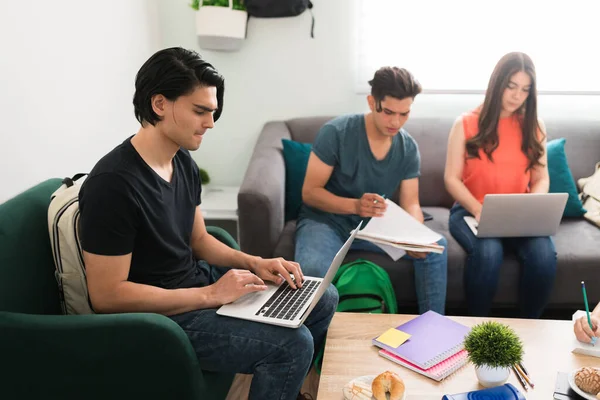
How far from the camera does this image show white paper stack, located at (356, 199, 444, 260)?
1887 millimetres

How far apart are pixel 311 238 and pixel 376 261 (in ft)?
0.93

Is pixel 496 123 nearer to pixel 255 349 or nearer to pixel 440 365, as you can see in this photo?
pixel 440 365

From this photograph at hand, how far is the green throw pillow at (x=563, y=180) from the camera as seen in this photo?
8.12 feet

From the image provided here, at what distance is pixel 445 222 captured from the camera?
2479mm

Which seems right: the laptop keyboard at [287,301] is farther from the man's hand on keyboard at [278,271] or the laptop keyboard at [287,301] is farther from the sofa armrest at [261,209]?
the sofa armrest at [261,209]

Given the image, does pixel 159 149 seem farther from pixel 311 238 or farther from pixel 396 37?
pixel 396 37

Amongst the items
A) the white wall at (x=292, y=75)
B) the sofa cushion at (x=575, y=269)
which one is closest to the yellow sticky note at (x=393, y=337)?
the sofa cushion at (x=575, y=269)

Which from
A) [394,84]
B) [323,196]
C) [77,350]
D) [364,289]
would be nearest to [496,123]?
[394,84]

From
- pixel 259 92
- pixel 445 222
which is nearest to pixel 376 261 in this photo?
pixel 445 222

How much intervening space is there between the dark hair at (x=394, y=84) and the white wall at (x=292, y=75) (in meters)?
0.94

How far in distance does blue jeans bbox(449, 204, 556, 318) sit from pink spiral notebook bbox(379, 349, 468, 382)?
2.50 feet

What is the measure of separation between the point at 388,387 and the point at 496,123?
4.71ft

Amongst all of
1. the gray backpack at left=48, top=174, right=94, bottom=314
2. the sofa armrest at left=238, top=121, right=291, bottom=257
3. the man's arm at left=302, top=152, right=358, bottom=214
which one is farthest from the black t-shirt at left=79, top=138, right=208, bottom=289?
the man's arm at left=302, top=152, right=358, bottom=214

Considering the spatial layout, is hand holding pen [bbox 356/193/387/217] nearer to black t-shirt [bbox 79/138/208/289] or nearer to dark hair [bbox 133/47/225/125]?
black t-shirt [bbox 79/138/208/289]
